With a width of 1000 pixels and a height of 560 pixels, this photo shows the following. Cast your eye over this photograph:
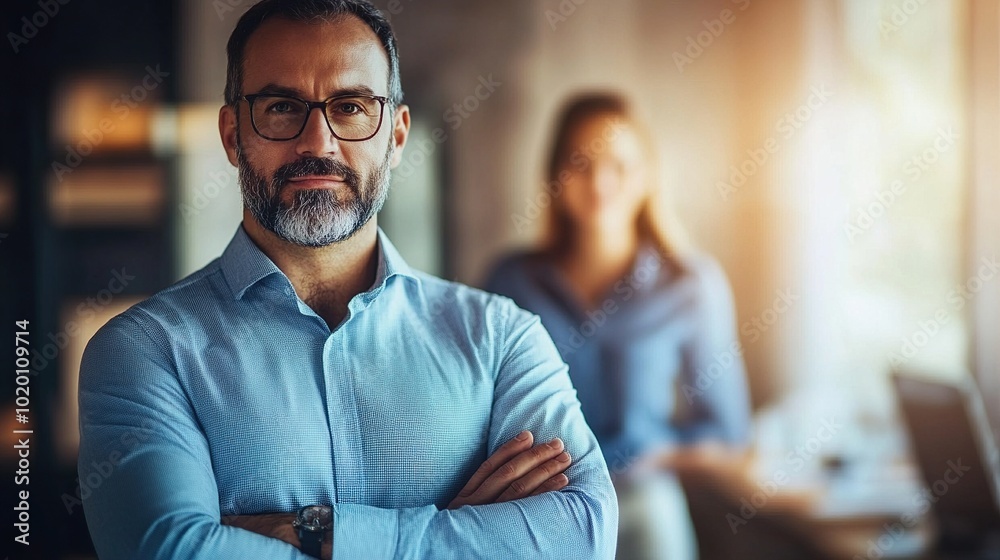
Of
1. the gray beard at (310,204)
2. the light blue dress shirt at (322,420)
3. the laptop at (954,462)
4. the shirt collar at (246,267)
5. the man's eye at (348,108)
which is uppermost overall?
the man's eye at (348,108)

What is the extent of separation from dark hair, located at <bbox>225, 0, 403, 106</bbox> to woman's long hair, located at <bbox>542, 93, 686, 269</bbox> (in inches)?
58.4

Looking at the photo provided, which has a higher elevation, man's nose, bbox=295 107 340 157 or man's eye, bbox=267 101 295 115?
man's eye, bbox=267 101 295 115

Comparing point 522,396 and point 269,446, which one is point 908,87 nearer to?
point 522,396

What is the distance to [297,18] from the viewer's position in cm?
123

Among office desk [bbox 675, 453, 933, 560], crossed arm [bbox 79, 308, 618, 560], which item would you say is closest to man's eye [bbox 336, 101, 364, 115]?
crossed arm [bbox 79, 308, 618, 560]

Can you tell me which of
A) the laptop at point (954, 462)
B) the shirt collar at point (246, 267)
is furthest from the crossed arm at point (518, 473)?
the laptop at point (954, 462)

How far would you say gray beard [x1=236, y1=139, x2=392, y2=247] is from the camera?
47.4 inches

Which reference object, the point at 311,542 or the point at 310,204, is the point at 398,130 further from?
the point at 311,542

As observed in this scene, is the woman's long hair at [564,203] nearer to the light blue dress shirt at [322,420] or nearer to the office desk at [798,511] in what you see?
the office desk at [798,511]

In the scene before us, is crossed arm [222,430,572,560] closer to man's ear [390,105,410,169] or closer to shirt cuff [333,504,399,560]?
shirt cuff [333,504,399,560]

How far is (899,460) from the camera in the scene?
3338 millimetres

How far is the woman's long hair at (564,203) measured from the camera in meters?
2.80

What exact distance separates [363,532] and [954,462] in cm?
138

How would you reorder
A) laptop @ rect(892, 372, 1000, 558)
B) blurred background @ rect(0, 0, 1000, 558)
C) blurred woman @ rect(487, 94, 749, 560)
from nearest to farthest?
laptop @ rect(892, 372, 1000, 558) < blurred woman @ rect(487, 94, 749, 560) < blurred background @ rect(0, 0, 1000, 558)
